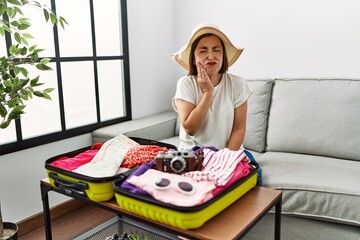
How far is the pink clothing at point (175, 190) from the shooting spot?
33.6 inches

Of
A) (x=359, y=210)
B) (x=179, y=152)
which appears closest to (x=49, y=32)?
(x=179, y=152)

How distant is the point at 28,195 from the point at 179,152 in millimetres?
1256

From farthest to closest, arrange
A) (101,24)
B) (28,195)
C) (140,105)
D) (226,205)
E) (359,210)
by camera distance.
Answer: (140,105) < (101,24) < (28,195) < (359,210) < (226,205)

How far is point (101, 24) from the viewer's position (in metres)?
2.32

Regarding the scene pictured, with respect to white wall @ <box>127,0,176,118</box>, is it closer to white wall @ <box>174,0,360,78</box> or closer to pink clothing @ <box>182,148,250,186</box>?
white wall @ <box>174,0,360,78</box>

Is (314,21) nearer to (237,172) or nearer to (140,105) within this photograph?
(140,105)

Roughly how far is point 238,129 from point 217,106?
151 millimetres

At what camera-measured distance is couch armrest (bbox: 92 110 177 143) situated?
2131 millimetres

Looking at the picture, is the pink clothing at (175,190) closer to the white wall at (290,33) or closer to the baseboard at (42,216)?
the baseboard at (42,216)

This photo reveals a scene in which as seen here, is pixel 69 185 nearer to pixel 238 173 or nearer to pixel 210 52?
pixel 238 173

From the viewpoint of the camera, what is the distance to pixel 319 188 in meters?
1.41

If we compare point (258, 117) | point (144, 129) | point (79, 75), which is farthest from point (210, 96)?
point (79, 75)

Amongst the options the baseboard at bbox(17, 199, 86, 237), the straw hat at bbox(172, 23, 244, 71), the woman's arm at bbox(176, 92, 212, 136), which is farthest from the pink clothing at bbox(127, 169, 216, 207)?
the baseboard at bbox(17, 199, 86, 237)

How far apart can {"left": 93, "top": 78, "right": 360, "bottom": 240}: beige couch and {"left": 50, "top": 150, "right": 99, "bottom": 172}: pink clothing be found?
81 centimetres
